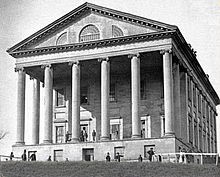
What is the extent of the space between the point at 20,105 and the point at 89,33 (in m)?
10.3

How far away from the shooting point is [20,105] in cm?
5247

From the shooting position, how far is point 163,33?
48531mm

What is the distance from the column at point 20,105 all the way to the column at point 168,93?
15.0m

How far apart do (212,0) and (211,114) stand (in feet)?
177

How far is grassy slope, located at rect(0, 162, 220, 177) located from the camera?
112 feet

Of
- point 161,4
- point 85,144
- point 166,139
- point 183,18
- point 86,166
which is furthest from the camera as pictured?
Answer: point 85,144

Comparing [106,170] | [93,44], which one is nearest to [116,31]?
[93,44]

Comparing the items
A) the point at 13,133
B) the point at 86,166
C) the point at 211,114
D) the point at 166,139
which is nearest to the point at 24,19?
the point at 86,166

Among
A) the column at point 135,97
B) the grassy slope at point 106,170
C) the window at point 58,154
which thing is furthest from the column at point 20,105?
the grassy slope at point 106,170

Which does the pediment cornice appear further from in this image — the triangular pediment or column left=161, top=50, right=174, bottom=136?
column left=161, top=50, right=174, bottom=136

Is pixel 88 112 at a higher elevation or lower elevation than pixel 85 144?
higher

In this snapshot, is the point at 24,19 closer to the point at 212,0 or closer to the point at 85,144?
the point at 212,0

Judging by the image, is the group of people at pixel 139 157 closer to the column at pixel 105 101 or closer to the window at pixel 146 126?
the column at pixel 105 101

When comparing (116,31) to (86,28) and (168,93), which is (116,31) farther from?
(168,93)
